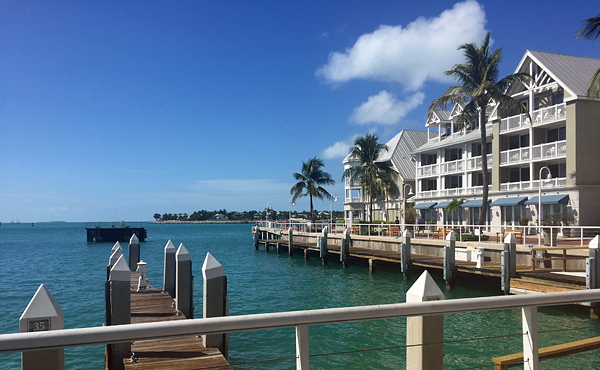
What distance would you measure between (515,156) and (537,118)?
3.40 m

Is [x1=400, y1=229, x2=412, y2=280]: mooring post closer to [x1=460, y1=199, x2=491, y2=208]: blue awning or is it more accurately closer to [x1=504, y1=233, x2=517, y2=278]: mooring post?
[x1=504, y1=233, x2=517, y2=278]: mooring post

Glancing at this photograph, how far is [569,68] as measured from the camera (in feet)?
106

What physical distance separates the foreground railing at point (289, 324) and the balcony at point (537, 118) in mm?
31809

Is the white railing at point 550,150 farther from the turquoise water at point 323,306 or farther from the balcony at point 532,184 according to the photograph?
the turquoise water at point 323,306

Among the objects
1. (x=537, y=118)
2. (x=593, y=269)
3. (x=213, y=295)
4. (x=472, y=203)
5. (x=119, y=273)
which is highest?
(x=537, y=118)

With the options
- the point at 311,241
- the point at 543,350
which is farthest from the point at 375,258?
the point at 543,350

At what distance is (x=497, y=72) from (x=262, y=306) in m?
25.0

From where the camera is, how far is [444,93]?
33031 mm

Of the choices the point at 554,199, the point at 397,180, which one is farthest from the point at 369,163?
the point at 554,199

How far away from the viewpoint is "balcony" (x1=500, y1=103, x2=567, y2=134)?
101ft

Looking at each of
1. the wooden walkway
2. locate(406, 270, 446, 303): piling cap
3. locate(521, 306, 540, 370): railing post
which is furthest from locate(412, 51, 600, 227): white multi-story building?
locate(406, 270, 446, 303): piling cap

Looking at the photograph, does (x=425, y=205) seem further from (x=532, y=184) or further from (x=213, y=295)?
(x=213, y=295)

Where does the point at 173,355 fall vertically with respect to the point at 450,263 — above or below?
above

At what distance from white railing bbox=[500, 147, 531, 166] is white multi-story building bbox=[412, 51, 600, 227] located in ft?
0.25
